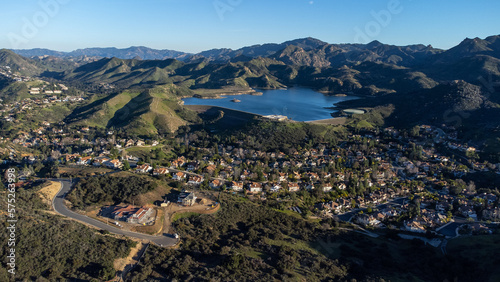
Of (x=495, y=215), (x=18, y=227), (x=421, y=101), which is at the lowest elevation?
(x=495, y=215)

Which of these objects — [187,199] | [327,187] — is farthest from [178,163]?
[327,187]

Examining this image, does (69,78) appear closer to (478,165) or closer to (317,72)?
(317,72)

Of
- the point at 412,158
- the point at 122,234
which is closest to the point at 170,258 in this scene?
the point at 122,234

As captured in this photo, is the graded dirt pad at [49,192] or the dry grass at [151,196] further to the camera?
the dry grass at [151,196]

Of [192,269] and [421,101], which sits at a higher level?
[421,101]

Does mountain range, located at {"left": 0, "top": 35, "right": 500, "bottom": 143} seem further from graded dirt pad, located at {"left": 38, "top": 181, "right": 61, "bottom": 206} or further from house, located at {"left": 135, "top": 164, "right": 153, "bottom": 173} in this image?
graded dirt pad, located at {"left": 38, "top": 181, "right": 61, "bottom": 206}

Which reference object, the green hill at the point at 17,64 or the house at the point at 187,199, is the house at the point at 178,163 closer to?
the house at the point at 187,199

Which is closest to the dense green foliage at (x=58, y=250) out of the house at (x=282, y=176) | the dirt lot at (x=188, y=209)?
the dirt lot at (x=188, y=209)

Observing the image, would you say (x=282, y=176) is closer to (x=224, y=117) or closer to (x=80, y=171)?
(x=80, y=171)
